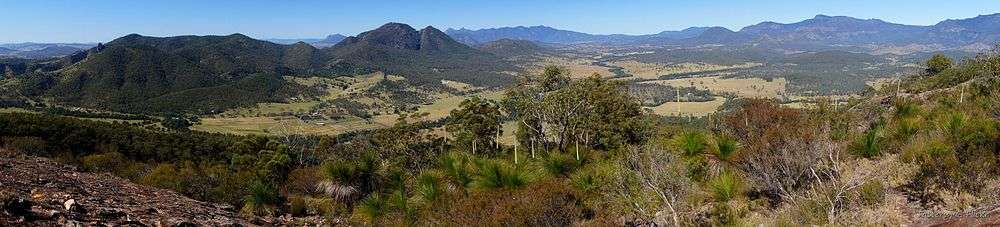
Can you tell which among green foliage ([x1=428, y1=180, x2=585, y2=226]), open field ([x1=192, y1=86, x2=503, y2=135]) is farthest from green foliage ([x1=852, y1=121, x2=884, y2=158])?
open field ([x1=192, y1=86, x2=503, y2=135])

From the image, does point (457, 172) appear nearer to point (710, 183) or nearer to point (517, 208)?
point (517, 208)

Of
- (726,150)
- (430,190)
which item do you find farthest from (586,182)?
(726,150)

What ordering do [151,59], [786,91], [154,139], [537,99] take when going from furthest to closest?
1. [151,59]
2. [786,91]
3. [154,139]
4. [537,99]

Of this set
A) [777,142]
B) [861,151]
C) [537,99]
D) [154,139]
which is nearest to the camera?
[777,142]

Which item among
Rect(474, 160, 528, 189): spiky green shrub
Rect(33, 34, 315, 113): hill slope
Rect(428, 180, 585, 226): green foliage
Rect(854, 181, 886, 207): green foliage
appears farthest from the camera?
Rect(33, 34, 315, 113): hill slope

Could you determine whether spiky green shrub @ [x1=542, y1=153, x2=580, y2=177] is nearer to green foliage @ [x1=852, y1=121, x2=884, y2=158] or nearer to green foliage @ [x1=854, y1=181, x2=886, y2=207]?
green foliage @ [x1=854, y1=181, x2=886, y2=207]

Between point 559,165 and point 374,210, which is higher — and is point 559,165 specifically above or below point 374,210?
above

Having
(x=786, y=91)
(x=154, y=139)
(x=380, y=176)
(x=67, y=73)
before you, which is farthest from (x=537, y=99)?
(x=67, y=73)

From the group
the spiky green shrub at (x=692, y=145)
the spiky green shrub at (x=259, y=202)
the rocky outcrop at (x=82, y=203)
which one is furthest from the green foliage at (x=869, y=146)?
the spiky green shrub at (x=259, y=202)

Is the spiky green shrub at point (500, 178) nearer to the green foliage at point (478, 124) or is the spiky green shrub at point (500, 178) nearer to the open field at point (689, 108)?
the green foliage at point (478, 124)

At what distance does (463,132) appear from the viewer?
30.6 metres

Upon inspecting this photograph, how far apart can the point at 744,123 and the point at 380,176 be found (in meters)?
9.72

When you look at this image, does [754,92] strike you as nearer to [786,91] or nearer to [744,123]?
[786,91]

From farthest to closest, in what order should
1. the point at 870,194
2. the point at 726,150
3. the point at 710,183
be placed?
1. the point at 726,150
2. the point at 710,183
3. the point at 870,194
